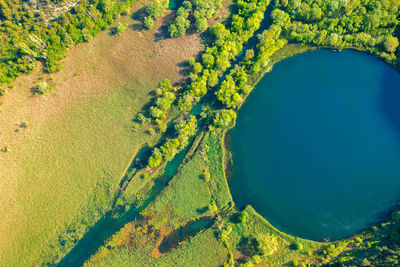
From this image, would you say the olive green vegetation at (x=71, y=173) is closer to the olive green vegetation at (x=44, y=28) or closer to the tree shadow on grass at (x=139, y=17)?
the olive green vegetation at (x=44, y=28)

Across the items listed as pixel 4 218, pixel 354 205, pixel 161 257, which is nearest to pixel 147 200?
pixel 161 257

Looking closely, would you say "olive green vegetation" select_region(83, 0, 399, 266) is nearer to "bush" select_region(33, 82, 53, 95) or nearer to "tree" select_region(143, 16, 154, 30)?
"tree" select_region(143, 16, 154, 30)

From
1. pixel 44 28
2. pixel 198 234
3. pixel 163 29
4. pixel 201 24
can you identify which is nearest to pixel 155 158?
pixel 198 234

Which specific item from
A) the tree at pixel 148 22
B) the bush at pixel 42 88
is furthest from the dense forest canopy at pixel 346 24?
the bush at pixel 42 88

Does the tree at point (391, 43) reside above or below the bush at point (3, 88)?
above

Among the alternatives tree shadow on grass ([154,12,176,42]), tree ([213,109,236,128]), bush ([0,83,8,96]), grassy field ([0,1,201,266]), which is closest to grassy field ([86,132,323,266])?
tree ([213,109,236,128])

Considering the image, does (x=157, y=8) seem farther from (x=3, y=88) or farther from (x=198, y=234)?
(x=198, y=234)
